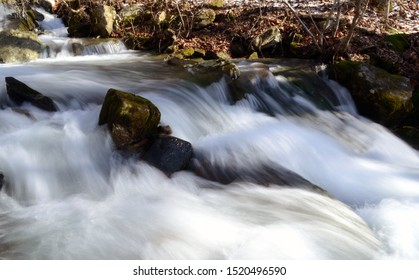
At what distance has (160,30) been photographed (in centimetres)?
1043

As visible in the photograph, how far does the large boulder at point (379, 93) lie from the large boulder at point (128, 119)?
4.67m

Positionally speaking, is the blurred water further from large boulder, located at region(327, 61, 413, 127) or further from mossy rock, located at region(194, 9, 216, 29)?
mossy rock, located at region(194, 9, 216, 29)

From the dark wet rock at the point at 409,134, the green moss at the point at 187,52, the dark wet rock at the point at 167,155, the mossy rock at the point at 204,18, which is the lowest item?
the dark wet rock at the point at 409,134

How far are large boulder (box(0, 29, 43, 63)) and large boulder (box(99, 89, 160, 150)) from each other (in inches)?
185

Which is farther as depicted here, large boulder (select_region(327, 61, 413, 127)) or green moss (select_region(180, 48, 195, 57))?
green moss (select_region(180, 48, 195, 57))

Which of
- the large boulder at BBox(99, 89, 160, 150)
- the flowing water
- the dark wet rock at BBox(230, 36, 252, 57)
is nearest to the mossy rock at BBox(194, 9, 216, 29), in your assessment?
the dark wet rock at BBox(230, 36, 252, 57)

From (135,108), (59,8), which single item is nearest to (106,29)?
(59,8)

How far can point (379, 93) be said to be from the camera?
714 cm

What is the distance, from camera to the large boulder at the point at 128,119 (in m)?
4.51

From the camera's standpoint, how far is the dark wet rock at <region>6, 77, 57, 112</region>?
205 inches

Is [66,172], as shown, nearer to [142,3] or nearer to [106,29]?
[106,29]

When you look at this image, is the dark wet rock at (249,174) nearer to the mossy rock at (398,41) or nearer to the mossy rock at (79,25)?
the mossy rock at (398,41)

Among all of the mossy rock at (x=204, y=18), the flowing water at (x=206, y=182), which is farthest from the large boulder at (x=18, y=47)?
the mossy rock at (x=204, y=18)

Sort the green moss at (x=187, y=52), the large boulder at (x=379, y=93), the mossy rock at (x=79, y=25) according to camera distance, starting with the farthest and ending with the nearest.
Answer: the mossy rock at (x=79, y=25) → the green moss at (x=187, y=52) → the large boulder at (x=379, y=93)
